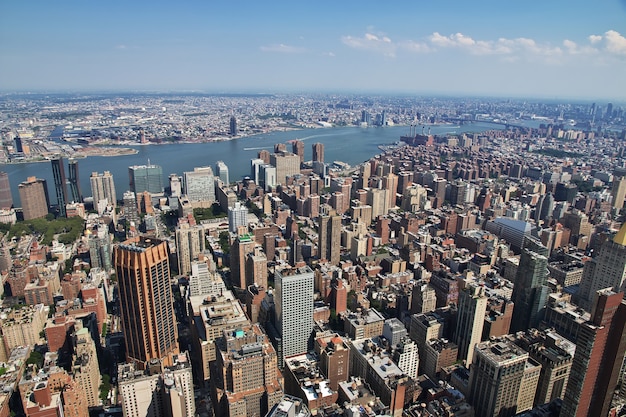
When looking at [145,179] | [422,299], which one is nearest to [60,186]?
[145,179]

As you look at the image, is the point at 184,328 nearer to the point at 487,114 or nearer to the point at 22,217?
the point at 22,217

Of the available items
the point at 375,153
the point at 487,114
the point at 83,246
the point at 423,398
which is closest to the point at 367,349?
the point at 423,398

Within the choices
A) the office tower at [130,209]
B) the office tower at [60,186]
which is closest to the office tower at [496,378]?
the office tower at [130,209]

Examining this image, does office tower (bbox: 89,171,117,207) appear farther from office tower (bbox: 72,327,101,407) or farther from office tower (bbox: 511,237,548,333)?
office tower (bbox: 511,237,548,333)

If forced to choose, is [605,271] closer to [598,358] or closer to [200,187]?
[598,358]

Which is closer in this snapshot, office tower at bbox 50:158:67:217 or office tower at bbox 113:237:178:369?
office tower at bbox 113:237:178:369

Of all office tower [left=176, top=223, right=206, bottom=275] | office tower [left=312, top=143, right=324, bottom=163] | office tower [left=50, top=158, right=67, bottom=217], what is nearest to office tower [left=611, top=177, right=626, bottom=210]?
office tower [left=312, top=143, right=324, bottom=163]

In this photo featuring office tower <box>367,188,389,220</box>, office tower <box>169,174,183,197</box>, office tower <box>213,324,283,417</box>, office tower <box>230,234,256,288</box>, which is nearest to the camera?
office tower <box>213,324,283,417</box>

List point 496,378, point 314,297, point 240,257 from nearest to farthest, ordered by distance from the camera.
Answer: point 496,378, point 314,297, point 240,257
